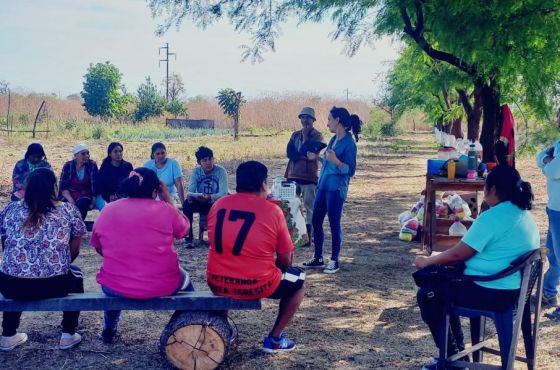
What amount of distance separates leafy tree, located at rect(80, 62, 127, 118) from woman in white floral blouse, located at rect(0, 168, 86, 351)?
35.9 meters

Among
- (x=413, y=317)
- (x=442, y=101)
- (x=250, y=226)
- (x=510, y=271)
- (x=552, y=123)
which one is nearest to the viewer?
(x=510, y=271)

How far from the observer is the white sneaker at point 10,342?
476cm

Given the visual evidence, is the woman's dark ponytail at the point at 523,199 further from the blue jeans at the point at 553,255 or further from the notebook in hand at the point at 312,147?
the notebook in hand at the point at 312,147

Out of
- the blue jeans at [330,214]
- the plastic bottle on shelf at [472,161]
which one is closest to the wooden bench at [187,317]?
the blue jeans at [330,214]

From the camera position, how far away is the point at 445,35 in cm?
682

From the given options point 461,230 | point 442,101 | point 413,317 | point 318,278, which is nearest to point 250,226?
point 413,317

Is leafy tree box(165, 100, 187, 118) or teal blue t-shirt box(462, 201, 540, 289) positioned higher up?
leafy tree box(165, 100, 187, 118)

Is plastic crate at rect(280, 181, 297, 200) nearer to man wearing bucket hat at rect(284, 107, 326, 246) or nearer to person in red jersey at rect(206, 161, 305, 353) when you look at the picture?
man wearing bucket hat at rect(284, 107, 326, 246)

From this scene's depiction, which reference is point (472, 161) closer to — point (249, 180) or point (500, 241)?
point (500, 241)

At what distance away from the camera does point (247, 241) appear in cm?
427

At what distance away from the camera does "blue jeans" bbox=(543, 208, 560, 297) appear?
5.40m

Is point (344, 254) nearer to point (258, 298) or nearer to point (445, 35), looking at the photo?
point (445, 35)

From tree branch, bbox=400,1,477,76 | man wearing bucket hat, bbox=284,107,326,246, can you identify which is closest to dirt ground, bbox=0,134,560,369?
man wearing bucket hat, bbox=284,107,326,246

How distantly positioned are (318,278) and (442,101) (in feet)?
48.6
